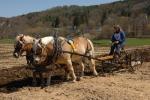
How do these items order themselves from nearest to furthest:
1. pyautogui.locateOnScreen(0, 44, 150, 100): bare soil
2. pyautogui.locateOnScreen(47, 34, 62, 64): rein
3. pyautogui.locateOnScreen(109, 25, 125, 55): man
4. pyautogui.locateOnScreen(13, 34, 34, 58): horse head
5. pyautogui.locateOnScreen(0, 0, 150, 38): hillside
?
pyautogui.locateOnScreen(0, 44, 150, 100): bare soil, pyautogui.locateOnScreen(47, 34, 62, 64): rein, pyautogui.locateOnScreen(13, 34, 34, 58): horse head, pyautogui.locateOnScreen(109, 25, 125, 55): man, pyautogui.locateOnScreen(0, 0, 150, 38): hillside

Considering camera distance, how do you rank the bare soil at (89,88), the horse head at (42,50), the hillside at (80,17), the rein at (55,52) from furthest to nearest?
the hillside at (80,17) < the rein at (55,52) < the horse head at (42,50) < the bare soil at (89,88)

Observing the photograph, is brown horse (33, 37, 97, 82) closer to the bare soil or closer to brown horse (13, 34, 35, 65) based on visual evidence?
brown horse (13, 34, 35, 65)

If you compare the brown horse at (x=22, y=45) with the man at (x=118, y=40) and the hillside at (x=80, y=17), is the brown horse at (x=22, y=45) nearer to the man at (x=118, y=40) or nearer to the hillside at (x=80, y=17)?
the man at (x=118, y=40)

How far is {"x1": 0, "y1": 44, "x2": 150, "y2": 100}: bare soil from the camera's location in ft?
46.3

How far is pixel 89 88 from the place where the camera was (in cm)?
1498

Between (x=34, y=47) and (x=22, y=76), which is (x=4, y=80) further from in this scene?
(x=34, y=47)

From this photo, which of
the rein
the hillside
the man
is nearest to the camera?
the rein

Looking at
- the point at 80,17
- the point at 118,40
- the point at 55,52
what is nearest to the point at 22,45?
the point at 55,52

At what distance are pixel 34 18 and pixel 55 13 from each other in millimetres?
11030

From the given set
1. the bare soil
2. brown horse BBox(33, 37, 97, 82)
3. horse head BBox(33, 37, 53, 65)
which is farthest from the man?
horse head BBox(33, 37, 53, 65)

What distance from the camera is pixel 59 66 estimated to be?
17.0m

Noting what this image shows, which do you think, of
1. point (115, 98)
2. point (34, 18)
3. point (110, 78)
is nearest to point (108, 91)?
point (115, 98)

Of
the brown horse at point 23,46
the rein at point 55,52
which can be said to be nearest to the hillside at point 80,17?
the brown horse at point 23,46

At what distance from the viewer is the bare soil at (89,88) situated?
14102 mm
